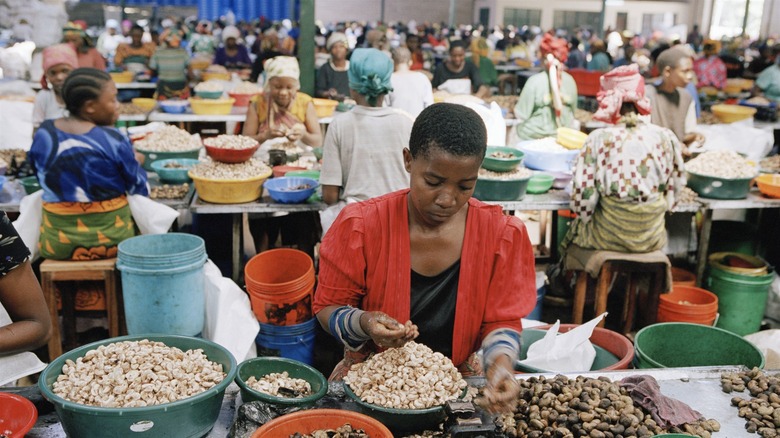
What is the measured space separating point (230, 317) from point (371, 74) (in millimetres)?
1672

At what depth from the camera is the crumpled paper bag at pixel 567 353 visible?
3.03 meters

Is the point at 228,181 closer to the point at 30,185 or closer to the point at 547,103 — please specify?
the point at 30,185

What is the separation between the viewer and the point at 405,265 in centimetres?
205

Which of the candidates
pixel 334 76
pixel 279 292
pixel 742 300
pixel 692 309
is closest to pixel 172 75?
pixel 334 76

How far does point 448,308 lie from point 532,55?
16973 millimetres

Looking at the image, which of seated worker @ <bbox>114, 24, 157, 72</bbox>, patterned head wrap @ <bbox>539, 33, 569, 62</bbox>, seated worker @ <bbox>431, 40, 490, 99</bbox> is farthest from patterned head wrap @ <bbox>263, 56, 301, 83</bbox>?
seated worker @ <bbox>114, 24, 157, 72</bbox>

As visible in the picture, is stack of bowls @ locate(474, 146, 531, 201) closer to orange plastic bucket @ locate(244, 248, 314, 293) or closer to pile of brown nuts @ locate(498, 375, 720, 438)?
orange plastic bucket @ locate(244, 248, 314, 293)

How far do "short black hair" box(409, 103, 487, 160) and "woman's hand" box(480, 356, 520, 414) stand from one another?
0.62 metres

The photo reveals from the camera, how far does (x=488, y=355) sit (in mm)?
1954

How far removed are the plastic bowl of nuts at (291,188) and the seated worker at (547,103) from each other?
10.0 ft

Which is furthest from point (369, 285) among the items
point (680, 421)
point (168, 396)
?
point (680, 421)

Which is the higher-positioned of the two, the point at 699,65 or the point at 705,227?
the point at 699,65

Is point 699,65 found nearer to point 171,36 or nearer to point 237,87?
point 237,87

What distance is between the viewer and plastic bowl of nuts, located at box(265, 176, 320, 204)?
4.32 meters
